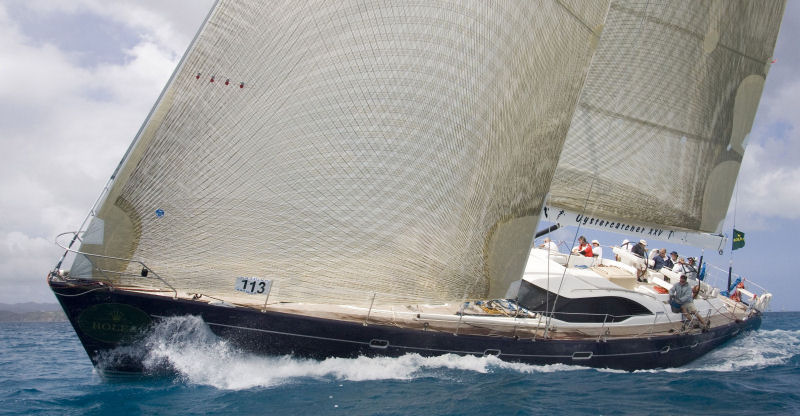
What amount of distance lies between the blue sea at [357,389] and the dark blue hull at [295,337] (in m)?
0.15

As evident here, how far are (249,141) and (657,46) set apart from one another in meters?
8.50

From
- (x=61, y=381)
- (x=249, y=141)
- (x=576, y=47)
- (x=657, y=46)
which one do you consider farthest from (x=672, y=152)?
(x=61, y=381)

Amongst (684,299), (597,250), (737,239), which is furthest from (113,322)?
(737,239)

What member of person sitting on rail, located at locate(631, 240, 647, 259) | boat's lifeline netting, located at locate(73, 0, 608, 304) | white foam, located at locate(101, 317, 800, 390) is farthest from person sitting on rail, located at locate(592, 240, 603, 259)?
boat's lifeline netting, located at locate(73, 0, 608, 304)

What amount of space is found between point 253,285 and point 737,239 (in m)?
13.1

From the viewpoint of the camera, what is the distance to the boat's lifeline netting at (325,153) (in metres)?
5.96

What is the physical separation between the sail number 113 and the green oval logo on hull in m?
1.19

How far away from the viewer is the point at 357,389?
6207mm

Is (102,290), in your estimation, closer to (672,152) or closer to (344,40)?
(344,40)

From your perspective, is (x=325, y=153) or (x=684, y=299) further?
(x=684, y=299)

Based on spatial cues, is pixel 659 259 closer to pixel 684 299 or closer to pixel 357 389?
pixel 684 299

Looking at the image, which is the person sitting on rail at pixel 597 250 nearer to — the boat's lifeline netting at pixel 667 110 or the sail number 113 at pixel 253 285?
the boat's lifeline netting at pixel 667 110

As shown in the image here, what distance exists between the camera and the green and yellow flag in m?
13.6

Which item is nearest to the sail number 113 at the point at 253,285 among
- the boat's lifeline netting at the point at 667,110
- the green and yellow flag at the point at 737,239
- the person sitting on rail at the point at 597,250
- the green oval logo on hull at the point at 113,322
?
the green oval logo on hull at the point at 113,322
